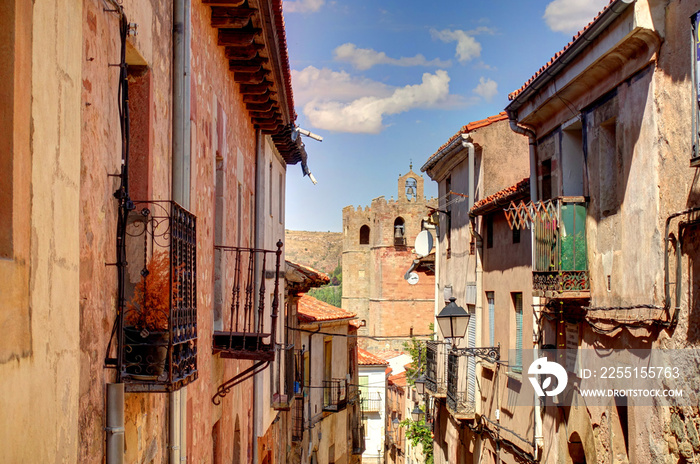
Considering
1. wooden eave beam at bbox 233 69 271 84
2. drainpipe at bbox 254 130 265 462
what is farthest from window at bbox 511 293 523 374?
wooden eave beam at bbox 233 69 271 84

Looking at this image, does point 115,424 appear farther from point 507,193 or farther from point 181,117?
point 507,193

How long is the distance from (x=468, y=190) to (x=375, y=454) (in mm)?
32704

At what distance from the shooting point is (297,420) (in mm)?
20891

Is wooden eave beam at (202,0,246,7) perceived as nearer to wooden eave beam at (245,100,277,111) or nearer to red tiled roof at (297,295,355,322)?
wooden eave beam at (245,100,277,111)

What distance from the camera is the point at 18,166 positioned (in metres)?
2.98

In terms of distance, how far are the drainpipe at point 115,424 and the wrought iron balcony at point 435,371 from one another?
15.8 metres

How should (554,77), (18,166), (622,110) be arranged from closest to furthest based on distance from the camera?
(18,166), (622,110), (554,77)

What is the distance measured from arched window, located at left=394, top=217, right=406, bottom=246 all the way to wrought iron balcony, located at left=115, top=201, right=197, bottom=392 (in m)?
62.2

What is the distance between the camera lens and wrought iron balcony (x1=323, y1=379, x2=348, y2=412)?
25031 millimetres

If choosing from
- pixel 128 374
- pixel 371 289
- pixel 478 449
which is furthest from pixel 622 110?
pixel 371 289

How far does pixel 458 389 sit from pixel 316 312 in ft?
22.2

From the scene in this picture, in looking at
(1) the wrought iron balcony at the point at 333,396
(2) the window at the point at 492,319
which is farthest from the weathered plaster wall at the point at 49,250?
(1) the wrought iron balcony at the point at 333,396

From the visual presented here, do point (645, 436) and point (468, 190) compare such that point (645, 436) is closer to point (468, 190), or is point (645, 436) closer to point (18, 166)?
point (18, 166)

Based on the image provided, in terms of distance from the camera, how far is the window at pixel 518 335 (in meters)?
14.8
